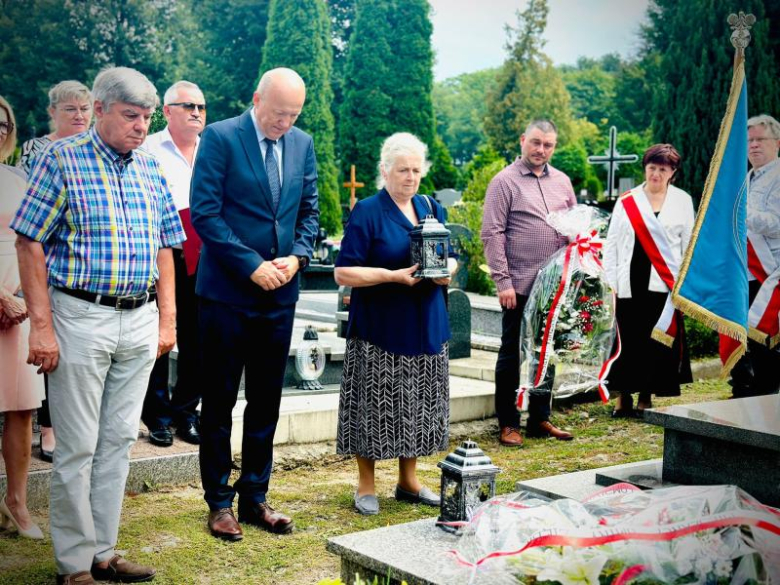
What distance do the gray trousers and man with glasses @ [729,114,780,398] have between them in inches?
179

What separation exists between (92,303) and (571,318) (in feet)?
11.8

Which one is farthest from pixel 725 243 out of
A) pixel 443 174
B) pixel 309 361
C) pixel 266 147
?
pixel 443 174

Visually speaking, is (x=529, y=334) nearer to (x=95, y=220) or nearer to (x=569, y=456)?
(x=569, y=456)

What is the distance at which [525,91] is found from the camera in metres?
40.4

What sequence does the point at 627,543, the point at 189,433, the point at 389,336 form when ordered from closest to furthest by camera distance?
the point at 627,543 < the point at 389,336 < the point at 189,433

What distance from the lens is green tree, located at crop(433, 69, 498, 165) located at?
6378 cm

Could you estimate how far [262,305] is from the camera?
166 inches

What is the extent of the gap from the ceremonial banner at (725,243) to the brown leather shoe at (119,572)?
2835mm

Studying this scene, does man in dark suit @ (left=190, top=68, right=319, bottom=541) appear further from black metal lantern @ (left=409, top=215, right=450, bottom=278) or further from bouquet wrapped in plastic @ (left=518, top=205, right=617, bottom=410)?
bouquet wrapped in plastic @ (left=518, top=205, right=617, bottom=410)

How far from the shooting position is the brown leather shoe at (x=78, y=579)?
11.3ft

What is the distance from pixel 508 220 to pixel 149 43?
29.9m

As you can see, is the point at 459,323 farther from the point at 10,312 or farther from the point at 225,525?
the point at 10,312

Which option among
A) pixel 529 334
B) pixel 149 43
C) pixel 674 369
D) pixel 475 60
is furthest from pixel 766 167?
pixel 475 60

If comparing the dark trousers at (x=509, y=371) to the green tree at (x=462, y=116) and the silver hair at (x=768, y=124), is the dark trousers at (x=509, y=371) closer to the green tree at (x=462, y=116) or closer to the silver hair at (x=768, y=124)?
the silver hair at (x=768, y=124)
